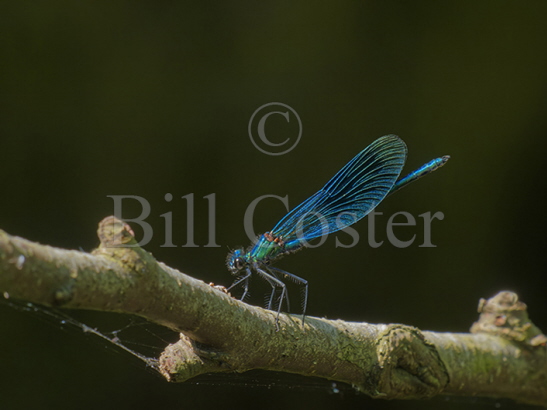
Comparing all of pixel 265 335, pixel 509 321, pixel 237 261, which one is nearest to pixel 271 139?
pixel 237 261

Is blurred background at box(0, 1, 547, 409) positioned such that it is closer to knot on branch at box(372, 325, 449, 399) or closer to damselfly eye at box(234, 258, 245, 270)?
damselfly eye at box(234, 258, 245, 270)

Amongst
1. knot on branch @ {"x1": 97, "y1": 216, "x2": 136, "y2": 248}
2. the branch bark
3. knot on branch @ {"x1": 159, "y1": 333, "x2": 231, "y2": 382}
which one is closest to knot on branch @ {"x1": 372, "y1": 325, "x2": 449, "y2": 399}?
the branch bark

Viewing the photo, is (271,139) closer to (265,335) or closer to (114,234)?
(265,335)

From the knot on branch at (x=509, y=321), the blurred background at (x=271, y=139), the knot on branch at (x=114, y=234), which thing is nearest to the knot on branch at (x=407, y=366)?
the knot on branch at (x=509, y=321)

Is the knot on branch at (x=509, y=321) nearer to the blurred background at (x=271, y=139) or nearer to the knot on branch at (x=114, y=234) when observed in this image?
the blurred background at (x=271, y=139)

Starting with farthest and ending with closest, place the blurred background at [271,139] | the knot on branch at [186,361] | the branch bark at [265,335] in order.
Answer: the blurred background at [271,139], the knot on branch at [186,361], the branch bark at [265,335]

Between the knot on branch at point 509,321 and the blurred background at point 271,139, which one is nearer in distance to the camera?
the knot on branch at point 509,321
